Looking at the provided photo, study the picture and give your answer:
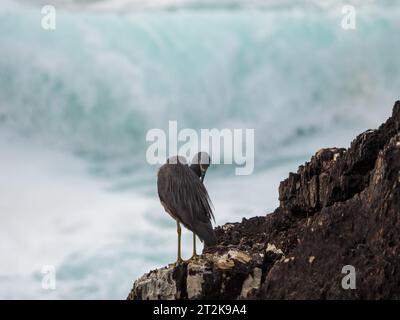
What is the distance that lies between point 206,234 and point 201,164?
359 centimetres

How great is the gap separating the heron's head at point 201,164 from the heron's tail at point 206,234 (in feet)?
10.2

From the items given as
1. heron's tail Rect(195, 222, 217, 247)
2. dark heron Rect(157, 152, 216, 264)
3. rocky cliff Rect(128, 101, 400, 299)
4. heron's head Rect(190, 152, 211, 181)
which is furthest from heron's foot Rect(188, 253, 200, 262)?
heron's head Rect(190, 152, 211, 181)

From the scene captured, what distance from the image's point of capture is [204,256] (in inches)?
1033

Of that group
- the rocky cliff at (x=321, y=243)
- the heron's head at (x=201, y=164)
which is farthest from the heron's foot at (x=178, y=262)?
the heron's head at (x=201, y=164)

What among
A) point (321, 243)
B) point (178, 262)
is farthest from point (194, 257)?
point (321, 243)

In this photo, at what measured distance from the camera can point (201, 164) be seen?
29.6m

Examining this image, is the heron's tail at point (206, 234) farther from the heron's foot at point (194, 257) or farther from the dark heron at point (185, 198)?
the heron's foot at point (194, 257)

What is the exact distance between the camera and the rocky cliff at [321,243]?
22.0 metres

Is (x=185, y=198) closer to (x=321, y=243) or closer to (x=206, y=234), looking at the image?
(x=206, y=234)

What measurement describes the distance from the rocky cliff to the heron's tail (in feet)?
1.37
